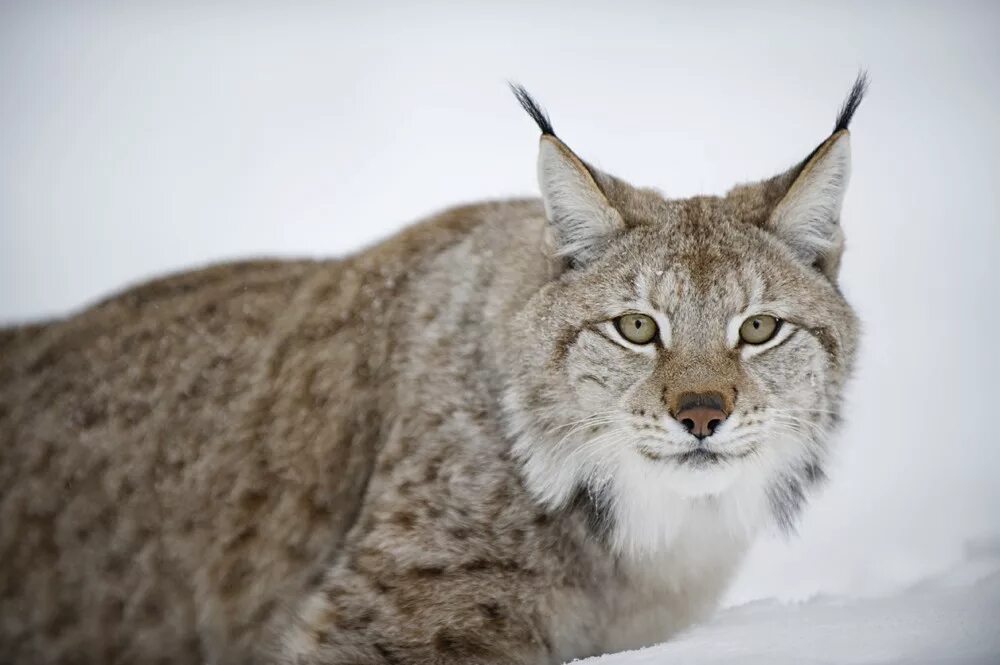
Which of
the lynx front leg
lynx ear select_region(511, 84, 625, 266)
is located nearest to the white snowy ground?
the lynx front leg

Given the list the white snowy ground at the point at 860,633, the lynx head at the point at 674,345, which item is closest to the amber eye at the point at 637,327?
the lynx head at the point at 674,345

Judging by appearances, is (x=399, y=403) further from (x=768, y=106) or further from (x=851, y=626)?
(x=768, y=106)

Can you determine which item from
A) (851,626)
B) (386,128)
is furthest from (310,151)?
(851,626)

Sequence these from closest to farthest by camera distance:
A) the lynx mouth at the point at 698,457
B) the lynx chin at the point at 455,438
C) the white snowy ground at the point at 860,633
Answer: the white snowy ground at the point at 860,633, the lynx mouth at the point at 698,457, the lynx chin at the point at 455,438

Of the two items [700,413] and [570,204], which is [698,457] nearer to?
[700,413]

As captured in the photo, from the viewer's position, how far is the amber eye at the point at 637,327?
14.1 ft

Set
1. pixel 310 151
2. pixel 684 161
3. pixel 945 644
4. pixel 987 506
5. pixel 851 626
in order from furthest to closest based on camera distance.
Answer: pixel 310 151 → pixel 684 161 → pixel 987 506 → pixel 851 626 → pixel 945 644

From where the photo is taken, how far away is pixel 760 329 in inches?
170

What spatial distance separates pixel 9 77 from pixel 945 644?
15828 mm

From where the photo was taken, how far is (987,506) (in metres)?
7.76

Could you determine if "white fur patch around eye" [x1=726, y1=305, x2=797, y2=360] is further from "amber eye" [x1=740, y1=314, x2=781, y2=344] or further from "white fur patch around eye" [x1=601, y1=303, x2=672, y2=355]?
"white fur patch around eye" [x1=601, y1=303, x2=672, y2=355]

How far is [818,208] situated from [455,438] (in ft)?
5.68

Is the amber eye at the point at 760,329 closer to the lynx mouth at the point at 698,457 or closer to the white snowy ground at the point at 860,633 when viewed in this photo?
the lynx mouth at the point at 698,457

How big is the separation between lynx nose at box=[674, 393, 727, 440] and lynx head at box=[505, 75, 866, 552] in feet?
0.16
